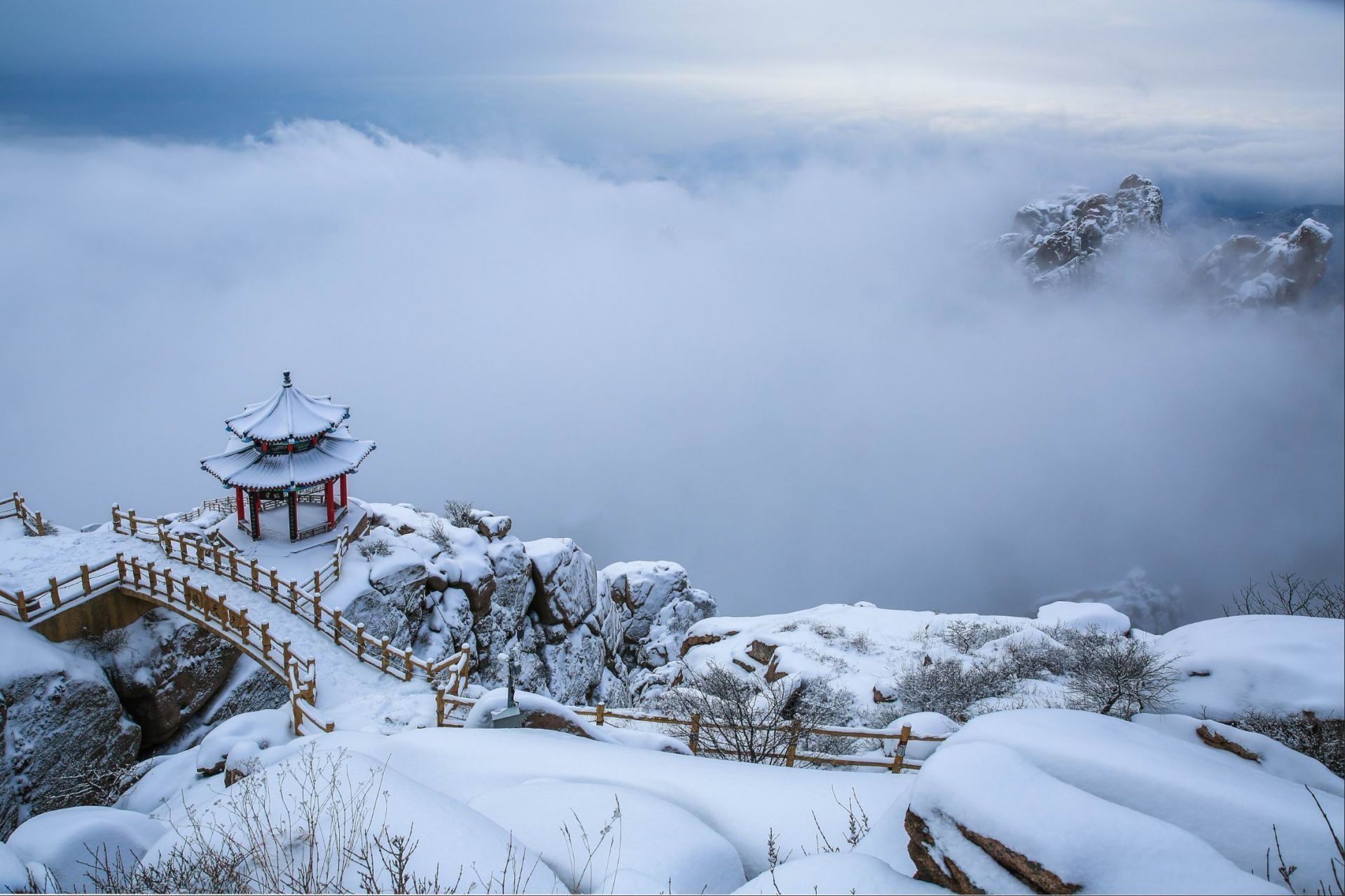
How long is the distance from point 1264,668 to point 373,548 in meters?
24.3

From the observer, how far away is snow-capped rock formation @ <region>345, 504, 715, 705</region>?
23.2 m

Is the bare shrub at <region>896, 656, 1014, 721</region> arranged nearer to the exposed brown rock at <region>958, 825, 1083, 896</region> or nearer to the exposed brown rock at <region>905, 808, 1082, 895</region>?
the exposed brown rock at <region>905, 808, 1082, 895</region>

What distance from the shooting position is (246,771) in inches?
476

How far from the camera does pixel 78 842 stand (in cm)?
878

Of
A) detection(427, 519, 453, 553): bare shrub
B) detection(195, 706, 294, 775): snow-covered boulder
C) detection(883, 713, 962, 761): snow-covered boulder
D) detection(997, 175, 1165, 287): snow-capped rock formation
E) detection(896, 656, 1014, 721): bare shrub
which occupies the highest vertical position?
detection(997, 175, 1165, 287): snow-capped rock formation

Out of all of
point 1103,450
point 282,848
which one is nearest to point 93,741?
point 282,848

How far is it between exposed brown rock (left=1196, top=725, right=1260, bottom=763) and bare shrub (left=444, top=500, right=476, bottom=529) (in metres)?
26.1

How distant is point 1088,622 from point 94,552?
33.8 metres

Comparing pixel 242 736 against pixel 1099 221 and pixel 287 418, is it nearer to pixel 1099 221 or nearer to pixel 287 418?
pixel 287 418

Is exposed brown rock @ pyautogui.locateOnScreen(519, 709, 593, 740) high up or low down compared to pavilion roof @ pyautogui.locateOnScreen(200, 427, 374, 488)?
down

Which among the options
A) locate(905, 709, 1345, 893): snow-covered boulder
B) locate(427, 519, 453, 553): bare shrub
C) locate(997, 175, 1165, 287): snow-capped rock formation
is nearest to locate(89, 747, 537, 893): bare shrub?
locate(905, 709, 1345, 893): snow-covered boulder

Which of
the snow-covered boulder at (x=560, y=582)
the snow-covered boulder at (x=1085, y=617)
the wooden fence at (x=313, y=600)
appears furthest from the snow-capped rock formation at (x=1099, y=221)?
the wooden fence at (x=313, y=600)

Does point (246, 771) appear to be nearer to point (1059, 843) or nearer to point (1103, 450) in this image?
point (1059, 843)

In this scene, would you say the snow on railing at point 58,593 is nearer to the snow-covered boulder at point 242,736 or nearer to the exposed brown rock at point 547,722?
the snow-covered boulder at point 242,736
